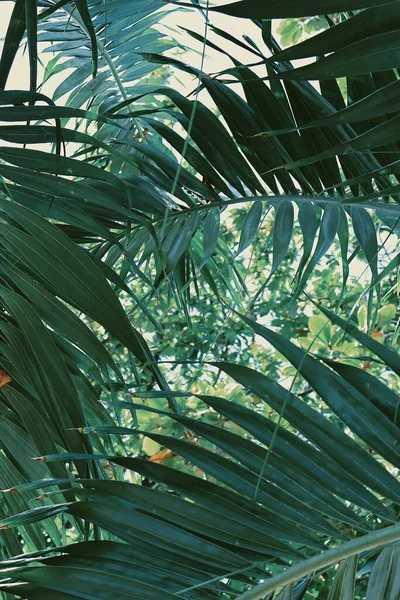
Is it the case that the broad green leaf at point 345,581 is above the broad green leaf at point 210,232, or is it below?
below

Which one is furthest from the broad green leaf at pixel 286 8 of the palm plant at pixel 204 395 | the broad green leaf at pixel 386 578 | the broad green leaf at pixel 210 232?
the broad green leaf at pixel 210 232

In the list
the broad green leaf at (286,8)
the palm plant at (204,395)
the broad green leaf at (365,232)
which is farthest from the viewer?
the broad green leaf at (365,232)

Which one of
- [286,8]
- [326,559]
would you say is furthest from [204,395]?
[286,8]

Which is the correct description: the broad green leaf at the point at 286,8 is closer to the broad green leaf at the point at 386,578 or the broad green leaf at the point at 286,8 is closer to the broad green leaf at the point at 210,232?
the broad green leaf at the point at 386,578

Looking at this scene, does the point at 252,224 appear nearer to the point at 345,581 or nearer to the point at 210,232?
the point at 210,232

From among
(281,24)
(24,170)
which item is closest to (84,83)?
(24,170)

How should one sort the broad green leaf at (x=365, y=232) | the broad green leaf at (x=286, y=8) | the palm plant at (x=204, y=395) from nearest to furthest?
the broad green leaf at (x=286, y=8) → the palm plant at (x=204, y=395) → the broad green leaf at (x=365, y=232)

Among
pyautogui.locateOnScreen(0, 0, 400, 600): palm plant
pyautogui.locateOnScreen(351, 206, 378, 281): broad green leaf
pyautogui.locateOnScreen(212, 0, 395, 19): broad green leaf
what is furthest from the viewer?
pyautogui.locateOnScreen(351, 206, 378, 281): broad green leaf

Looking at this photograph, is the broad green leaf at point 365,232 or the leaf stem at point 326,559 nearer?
the leaf stem at point 326,559

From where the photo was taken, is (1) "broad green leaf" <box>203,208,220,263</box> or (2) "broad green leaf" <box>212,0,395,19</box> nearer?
(2) "broad green leaf" <box>212,0,395,19</box>

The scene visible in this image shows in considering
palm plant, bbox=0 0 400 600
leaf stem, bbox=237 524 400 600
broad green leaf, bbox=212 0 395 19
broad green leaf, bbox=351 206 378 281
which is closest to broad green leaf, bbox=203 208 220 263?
palm plant, bbox=0 0 400 600

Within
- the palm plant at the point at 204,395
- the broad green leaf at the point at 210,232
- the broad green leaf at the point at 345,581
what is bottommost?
the broad green leaf at the point at 345,581

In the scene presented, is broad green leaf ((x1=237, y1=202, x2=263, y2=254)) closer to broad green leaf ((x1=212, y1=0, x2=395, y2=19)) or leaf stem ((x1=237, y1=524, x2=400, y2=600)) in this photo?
leaf stem ((x1=237, y1=524, x2=400, y2=600))

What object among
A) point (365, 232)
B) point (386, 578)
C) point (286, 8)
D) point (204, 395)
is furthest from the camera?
point (365, 232)
